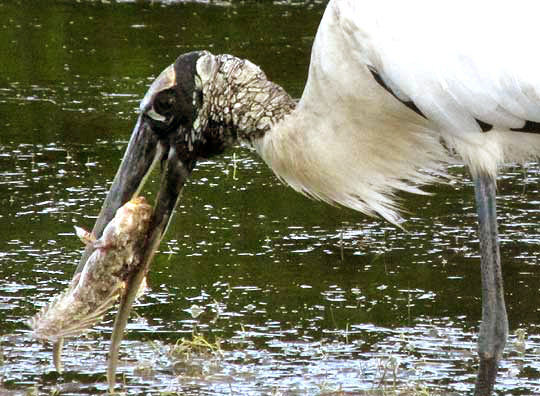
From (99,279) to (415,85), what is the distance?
1.41 meters

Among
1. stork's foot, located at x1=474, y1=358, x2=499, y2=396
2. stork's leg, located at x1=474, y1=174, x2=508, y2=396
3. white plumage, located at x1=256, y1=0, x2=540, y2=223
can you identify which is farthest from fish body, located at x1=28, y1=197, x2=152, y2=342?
stork's foot, located at x1=474, y1=358, x2=499, y2=396

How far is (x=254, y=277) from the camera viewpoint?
7.24m

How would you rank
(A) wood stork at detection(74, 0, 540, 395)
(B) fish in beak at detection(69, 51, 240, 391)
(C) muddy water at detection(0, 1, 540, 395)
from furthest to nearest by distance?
(C) muddy water at detection(0, 1, 540, 395) < (B) fish in beak at detection(69, 51, 240, 391) < (A) wood stork at detection(74, 0, 540, 395)

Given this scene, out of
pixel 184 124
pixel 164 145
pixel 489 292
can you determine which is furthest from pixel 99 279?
pixel 489 292

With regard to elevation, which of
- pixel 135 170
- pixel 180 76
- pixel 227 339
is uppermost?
pixel 180 76

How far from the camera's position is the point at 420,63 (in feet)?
18.0

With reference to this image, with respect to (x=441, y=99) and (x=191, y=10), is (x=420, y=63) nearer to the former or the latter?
(x=441, y=99)

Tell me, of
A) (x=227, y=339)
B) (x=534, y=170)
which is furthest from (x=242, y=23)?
(x=227, y=339)

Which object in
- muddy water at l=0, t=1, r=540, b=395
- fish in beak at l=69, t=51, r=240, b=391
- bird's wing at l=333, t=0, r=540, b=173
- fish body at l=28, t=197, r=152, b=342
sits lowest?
muddy water at l=0, t=1, r=540, b=395

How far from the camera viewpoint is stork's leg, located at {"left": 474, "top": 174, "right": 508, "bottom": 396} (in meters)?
5.66

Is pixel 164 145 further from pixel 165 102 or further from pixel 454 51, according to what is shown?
pixel 454 51

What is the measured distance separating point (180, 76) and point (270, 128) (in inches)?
16.6

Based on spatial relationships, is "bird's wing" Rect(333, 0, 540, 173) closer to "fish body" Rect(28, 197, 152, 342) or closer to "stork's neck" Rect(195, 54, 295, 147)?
"stork's neck" Rect(195, 54, 295, 147)

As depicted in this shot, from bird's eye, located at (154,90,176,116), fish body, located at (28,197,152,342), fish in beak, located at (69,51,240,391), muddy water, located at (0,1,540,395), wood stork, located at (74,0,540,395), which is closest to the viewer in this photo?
fish body, located at (28,197,152,342)
